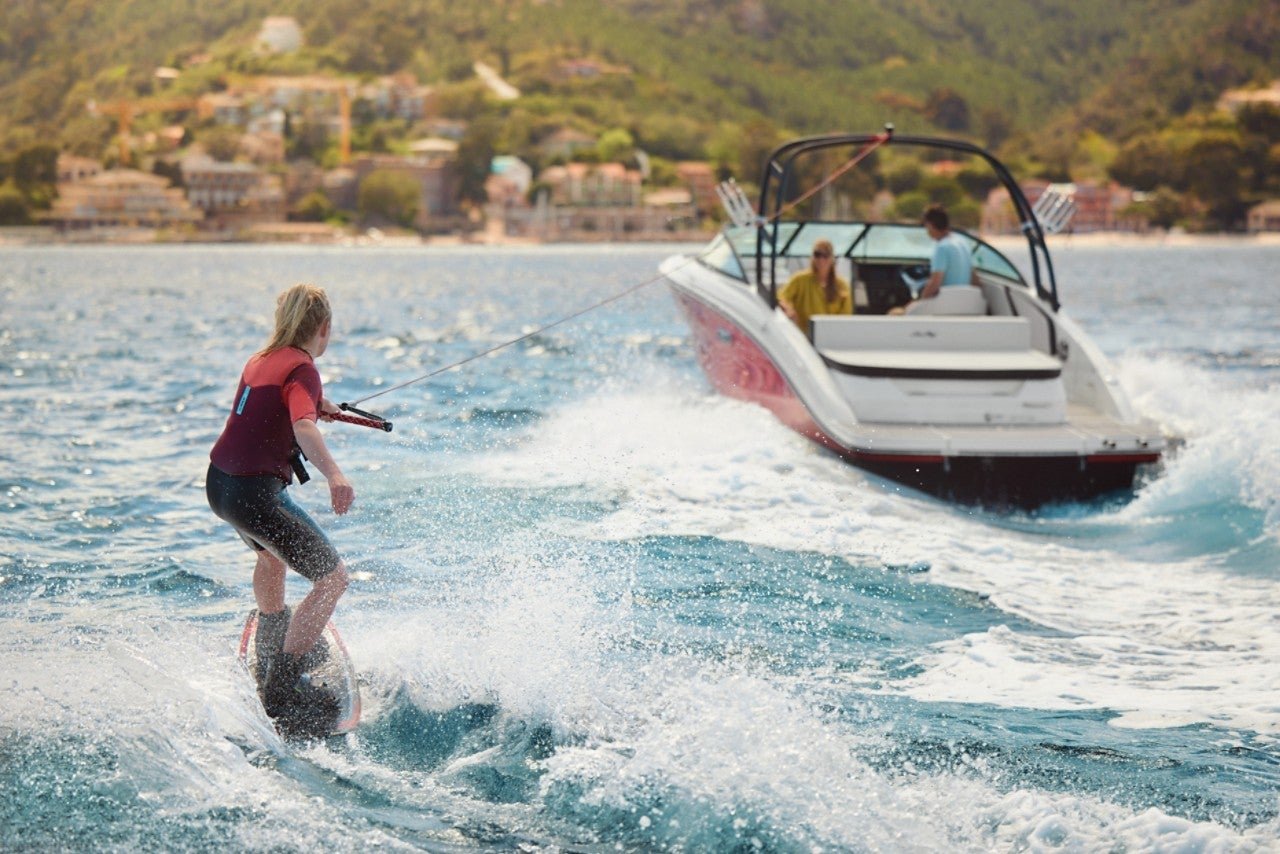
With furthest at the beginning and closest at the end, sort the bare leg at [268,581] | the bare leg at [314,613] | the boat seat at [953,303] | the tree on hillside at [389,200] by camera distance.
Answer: the tree on hillside at [389,200], the boat seat at [953,303], the bare leg at [268,581], the bare leg at [314,613]

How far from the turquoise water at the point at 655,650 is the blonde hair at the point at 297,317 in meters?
1.13

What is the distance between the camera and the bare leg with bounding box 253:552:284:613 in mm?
5141

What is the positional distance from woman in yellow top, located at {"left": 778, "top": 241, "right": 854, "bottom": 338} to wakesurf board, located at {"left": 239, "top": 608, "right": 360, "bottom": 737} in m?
6.20

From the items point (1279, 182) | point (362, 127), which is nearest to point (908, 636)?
point (1279, 182)

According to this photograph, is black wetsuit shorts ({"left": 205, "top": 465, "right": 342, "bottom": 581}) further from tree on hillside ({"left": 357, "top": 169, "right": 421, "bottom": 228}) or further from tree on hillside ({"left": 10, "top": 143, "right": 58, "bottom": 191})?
tree on hillside ({"left": 10, "top": 143, "right": 58, "bottom": 191})

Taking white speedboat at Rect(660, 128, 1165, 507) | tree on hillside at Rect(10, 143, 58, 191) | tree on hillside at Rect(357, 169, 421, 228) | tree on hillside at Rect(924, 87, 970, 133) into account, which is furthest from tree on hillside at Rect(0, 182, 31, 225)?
white speedboat at Rect(660, 128, 1165, 507)

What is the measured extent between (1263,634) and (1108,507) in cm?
277

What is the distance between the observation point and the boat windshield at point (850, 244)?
12047 millimetres

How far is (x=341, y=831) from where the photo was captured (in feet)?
13.5

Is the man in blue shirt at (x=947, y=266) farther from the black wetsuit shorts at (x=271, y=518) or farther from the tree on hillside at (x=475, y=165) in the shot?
the tree on hillside at (x=475, y=165)

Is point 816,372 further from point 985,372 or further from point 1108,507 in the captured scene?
point 1108,507

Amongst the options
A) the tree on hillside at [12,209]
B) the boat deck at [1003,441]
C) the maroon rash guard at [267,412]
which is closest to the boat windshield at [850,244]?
the boat deck at [1003,441]

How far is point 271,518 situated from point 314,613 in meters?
0.38

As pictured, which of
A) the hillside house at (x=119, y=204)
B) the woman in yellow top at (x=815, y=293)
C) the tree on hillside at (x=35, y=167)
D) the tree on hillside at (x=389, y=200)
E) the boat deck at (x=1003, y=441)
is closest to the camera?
the boat deck at (x=1003, y=441)
